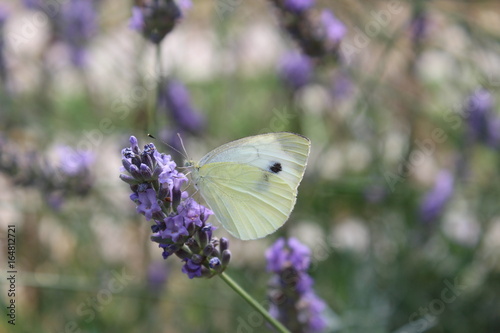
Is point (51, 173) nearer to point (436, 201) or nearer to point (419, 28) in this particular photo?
point (436, 201)

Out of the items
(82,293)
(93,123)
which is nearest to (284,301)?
(82,293)

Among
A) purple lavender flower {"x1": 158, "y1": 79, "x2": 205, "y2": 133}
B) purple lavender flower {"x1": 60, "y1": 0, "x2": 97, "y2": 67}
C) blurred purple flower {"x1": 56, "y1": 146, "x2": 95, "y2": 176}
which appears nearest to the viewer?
blurred purple flower {"x1": 56, "y1": 146, "x2": 95, "y2": 176}

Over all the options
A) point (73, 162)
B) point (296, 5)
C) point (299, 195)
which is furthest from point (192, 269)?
point (299, 195)

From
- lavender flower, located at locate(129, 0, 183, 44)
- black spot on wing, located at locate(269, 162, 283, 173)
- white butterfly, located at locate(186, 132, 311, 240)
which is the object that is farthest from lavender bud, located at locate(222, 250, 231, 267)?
lavender flower, located at locate(129, 0, 183, 44)

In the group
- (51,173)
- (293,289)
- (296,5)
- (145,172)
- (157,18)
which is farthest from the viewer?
(296,5)

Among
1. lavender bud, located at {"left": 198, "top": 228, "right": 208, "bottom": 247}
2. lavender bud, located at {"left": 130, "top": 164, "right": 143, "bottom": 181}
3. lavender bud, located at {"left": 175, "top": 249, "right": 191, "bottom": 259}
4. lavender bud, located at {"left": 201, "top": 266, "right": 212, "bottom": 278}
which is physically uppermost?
lavender bud, located at {"left": 130, "top": 164, "right": 143, "bottom": 181}

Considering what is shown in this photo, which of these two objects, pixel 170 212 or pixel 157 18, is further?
pixel 157 18

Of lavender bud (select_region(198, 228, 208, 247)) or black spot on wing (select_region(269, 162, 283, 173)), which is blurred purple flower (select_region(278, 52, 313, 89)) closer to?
black spot on wing (select_region(269, 162, 283, 173))
